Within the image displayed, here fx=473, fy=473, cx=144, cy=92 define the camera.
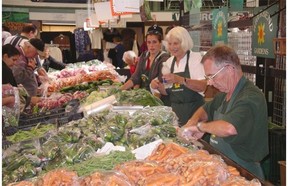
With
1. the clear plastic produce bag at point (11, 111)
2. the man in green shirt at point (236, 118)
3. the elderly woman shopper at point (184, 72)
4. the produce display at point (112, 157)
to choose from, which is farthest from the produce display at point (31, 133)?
the elderly woman shopper at point (184, 72)

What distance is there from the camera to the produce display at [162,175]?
2.18m

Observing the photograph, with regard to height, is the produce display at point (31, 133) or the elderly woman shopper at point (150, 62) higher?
the elderly woman shopper at point (150, 62)

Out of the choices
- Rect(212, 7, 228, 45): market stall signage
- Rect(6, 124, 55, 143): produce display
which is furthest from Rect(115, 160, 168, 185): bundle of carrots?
Rect(212, 7, 228, 45): market stall signage

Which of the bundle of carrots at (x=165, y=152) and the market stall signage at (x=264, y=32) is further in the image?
the market stall signage at (x=264, y=32)

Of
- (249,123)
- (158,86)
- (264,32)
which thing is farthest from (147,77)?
(249,123)

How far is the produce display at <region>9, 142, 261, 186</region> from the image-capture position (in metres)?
2.18

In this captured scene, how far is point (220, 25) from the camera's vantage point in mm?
7293

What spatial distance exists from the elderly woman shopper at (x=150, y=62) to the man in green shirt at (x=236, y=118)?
2.66 meters

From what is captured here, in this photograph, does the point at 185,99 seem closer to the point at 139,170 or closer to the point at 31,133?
the point at 31,133

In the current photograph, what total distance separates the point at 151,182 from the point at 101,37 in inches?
525

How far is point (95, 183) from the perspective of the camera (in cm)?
215

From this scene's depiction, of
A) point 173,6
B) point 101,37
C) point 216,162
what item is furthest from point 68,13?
point 216,162

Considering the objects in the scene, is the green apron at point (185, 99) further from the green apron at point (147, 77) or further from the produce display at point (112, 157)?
the produce display at point (112, 157)

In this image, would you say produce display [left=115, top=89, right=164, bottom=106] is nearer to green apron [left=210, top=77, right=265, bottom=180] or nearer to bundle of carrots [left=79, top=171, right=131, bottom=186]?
green apron [left=210, top=77, right=265, bottom=180]
